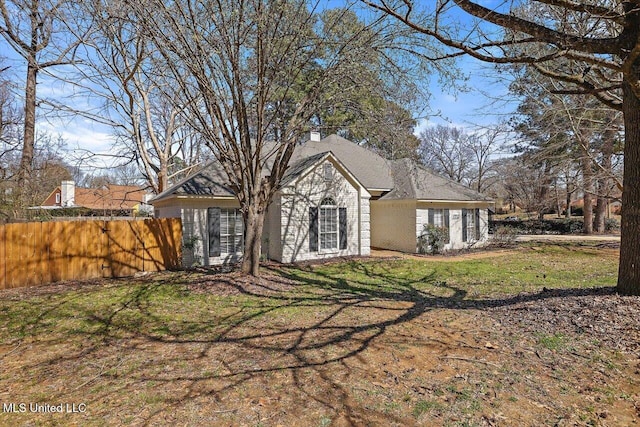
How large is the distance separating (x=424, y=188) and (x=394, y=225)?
2.23 metres

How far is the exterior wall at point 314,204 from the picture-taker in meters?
12.8

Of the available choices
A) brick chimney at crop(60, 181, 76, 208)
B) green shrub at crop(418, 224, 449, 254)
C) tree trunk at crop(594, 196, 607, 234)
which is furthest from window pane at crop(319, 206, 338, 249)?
brick chimney at crop(60, 181, 76, 208)

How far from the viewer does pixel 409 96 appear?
9.20 meters

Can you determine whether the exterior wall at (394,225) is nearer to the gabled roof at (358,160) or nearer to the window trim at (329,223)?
the gabled roof at (358,160)

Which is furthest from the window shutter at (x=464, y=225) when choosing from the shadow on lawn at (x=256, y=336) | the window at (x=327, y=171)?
the shadow on lawn at (x=256, y=336)

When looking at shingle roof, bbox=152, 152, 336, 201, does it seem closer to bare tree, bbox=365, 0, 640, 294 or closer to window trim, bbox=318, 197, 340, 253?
window trim, bbox=318, 197, 340, 253

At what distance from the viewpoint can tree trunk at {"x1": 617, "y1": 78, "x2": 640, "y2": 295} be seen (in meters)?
5.55

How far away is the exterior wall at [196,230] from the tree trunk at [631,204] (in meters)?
10.9

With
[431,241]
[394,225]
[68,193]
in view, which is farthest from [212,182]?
[68,193]

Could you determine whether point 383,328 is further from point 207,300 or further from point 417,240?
point 417,240

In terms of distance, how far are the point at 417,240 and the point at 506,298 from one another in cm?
808

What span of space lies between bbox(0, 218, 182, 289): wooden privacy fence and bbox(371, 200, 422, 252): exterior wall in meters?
9.48

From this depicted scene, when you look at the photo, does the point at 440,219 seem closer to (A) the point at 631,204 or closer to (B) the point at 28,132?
(A) the point at 631,204

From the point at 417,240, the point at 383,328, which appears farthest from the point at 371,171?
the point at 383,328
